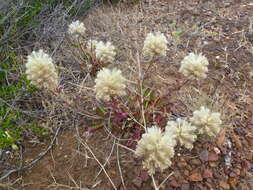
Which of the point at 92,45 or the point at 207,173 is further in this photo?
the point at 92,45

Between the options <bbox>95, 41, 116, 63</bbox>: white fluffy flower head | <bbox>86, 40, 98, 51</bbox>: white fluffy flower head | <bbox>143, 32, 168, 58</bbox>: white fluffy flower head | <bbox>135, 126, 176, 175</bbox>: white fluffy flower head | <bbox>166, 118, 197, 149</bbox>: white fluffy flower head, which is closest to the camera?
<bbox>135, 126, 176, 175</bbox>: white fluffy flower head

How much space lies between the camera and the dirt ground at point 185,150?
175cm

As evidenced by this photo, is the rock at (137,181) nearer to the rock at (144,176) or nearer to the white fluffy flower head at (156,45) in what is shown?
the rock at (144,176)

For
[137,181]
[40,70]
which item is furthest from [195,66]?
[40,70]

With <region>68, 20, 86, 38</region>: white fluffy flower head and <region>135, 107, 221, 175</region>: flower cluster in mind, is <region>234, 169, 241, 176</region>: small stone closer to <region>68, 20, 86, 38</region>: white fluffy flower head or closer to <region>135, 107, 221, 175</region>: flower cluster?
<region>135, 107, 221, 175</region>: flower cluster

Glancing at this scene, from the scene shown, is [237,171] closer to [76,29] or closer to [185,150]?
[185,150]

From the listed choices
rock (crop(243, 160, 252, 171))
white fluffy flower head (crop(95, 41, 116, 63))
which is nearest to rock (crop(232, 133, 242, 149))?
rock (crop(243, 160, 252, 171))

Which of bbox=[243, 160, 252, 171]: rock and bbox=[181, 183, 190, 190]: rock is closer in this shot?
bbox=[181, 183, 190, 190]: rock

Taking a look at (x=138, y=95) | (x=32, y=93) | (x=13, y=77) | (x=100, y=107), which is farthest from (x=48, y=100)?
(x=138, y=95)

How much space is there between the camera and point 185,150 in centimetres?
189

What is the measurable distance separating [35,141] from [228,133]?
4.67 feet

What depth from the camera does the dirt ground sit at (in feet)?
5.76

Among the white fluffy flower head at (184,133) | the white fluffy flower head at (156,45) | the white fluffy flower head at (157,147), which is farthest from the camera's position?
the white fluffy flower head at (156,45)

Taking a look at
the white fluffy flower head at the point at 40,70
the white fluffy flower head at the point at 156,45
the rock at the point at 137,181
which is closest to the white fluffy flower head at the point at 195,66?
the white fluffy flower head at the point at 156,45
